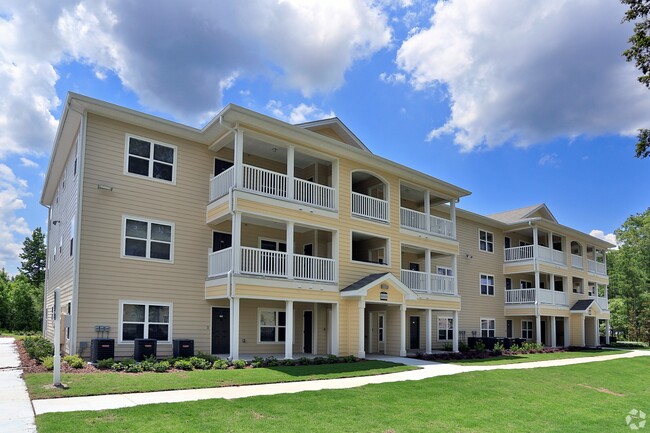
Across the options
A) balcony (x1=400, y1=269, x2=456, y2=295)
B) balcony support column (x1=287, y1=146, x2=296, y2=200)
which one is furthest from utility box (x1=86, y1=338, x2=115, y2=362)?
balcony (x1=400, y1=269, x2=456, y2=295)

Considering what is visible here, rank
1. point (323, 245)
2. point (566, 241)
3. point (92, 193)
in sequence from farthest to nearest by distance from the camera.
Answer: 1. point (566, 241)
2. point (323, 245)
3. point (92, 193)

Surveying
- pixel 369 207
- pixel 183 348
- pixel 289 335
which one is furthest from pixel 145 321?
pixel 369 207

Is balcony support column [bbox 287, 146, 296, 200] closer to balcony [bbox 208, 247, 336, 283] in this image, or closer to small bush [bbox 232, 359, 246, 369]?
balcony [bbox 208, 247, 336, 283]

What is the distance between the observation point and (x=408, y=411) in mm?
10516

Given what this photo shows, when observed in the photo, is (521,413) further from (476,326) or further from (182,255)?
(476,326)

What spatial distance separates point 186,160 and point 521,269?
2270cm

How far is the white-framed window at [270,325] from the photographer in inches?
780

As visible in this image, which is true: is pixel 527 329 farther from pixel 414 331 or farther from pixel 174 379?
pixel 174 379

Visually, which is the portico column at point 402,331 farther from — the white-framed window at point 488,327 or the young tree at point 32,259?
the young tree at point 32,259

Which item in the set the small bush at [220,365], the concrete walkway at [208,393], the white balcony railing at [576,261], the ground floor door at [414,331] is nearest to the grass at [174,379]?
the concrete walkway at [208,393]

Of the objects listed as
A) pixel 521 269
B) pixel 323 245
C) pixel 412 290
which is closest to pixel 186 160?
pixel 323 245

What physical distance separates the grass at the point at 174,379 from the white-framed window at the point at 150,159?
7264 mm

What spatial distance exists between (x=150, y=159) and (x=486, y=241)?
72.1ft

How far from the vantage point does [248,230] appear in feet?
66.3
